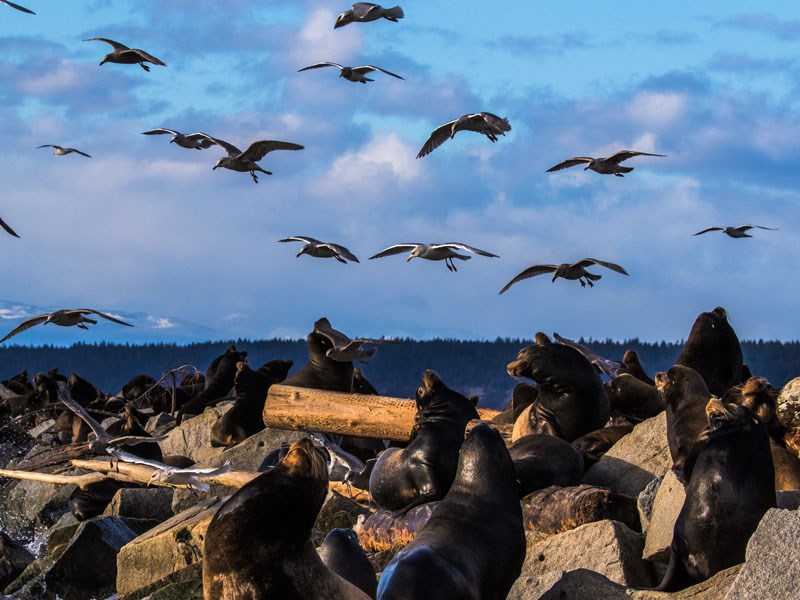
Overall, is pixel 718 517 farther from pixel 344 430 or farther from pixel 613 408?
pixel 344 430

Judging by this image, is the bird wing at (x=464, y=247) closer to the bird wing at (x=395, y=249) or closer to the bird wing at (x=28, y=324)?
the bird wing at (x=395, y=249)

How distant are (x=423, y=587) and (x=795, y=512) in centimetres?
171

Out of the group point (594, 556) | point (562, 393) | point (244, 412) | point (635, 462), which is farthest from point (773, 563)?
point (244, 412)

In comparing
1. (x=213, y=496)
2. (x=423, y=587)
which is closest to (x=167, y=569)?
(x=213, y=496)

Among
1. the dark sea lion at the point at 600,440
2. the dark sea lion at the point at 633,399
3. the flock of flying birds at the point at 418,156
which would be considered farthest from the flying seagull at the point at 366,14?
the dark sea lion at the point at 600,440

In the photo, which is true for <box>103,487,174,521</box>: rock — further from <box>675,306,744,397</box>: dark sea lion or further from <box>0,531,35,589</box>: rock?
<box>675,306,744,397</box>: dark sea lion

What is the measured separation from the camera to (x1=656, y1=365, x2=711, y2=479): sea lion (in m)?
8.37

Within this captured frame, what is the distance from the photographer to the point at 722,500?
6.53 m

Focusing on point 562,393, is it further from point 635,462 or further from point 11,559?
point 11,559

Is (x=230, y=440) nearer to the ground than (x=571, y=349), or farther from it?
nearer to the ground

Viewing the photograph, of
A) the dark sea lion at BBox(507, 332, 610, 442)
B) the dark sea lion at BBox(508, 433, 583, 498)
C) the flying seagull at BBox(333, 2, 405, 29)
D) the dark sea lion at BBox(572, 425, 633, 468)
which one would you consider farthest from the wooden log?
the flying seagull at BBox(333, 2, 405, 29)

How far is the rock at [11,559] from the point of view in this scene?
1208 cm

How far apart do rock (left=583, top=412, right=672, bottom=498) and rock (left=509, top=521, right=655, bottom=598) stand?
199cm

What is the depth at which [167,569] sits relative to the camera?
9617mm
